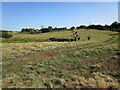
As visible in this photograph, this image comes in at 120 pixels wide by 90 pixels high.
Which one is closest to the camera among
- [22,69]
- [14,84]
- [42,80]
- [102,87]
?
[102,87]

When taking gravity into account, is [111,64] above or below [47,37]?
below

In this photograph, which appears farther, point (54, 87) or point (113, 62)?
point (113, 62)

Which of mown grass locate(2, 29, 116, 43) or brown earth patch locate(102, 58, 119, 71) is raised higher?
mown grass locate(2, 29, 116, 43)

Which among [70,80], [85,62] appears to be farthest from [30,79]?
[85,62]

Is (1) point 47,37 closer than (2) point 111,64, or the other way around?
(2) point 111,64

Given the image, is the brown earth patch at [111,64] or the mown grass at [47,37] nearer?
the brown earth patch at [111,64]

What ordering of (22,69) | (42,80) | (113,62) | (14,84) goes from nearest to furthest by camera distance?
(14,84), (42,80), (22,69), (113,62)

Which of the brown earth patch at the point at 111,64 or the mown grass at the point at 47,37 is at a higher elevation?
the mown grass at the point at 47,37

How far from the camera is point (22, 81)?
636 cm

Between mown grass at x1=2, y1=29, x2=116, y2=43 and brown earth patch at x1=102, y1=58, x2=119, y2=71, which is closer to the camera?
brown earth patch at x1=102, y1=58, x2=119, y2=71

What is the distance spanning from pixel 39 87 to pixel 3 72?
3467 mm

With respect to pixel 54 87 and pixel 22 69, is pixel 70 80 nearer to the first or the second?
pixel 54 87

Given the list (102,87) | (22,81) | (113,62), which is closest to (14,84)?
(22,81)

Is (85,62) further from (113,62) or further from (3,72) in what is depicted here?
(3,72)
